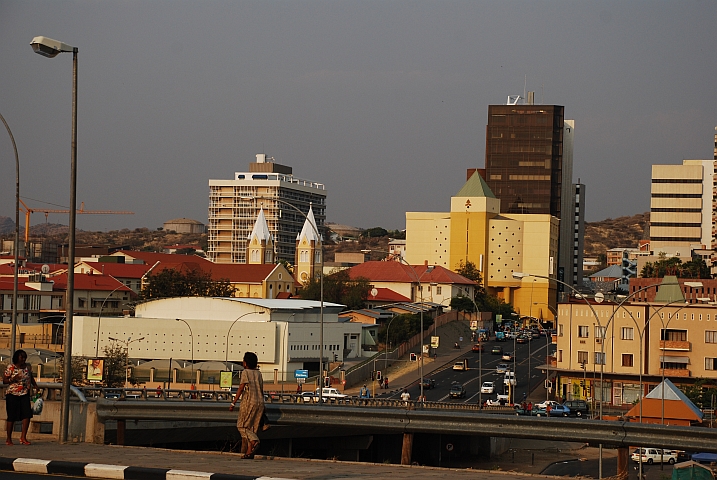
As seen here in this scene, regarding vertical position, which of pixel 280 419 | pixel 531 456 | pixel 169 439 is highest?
pixel 280 419

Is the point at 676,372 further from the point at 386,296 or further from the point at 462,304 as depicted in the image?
the point at 386,296

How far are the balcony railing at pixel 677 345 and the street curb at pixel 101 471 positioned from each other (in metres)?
73.0

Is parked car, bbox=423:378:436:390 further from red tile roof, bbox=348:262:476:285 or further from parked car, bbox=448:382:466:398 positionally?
red tile roof, bbox=348:262:476:285

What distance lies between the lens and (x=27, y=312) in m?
123

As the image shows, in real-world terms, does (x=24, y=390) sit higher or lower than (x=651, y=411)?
higher

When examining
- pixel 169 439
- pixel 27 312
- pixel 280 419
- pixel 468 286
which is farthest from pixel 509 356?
pixel 280 419

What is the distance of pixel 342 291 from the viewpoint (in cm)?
15862

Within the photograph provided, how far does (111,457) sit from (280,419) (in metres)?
2.94

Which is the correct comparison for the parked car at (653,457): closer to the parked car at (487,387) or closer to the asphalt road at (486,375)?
the asphalt road at (486,375)

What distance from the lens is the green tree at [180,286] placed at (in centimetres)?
15275

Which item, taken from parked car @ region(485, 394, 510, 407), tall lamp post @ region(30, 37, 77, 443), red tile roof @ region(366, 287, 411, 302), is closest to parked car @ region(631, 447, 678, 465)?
parked car @ region(485, 394, 510, 407)

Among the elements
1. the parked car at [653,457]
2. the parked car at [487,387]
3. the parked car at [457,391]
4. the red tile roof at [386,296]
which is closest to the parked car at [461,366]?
the parked car at [487,387]

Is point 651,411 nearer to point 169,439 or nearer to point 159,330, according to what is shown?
point 169,439

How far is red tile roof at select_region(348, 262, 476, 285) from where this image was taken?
177125 mm
